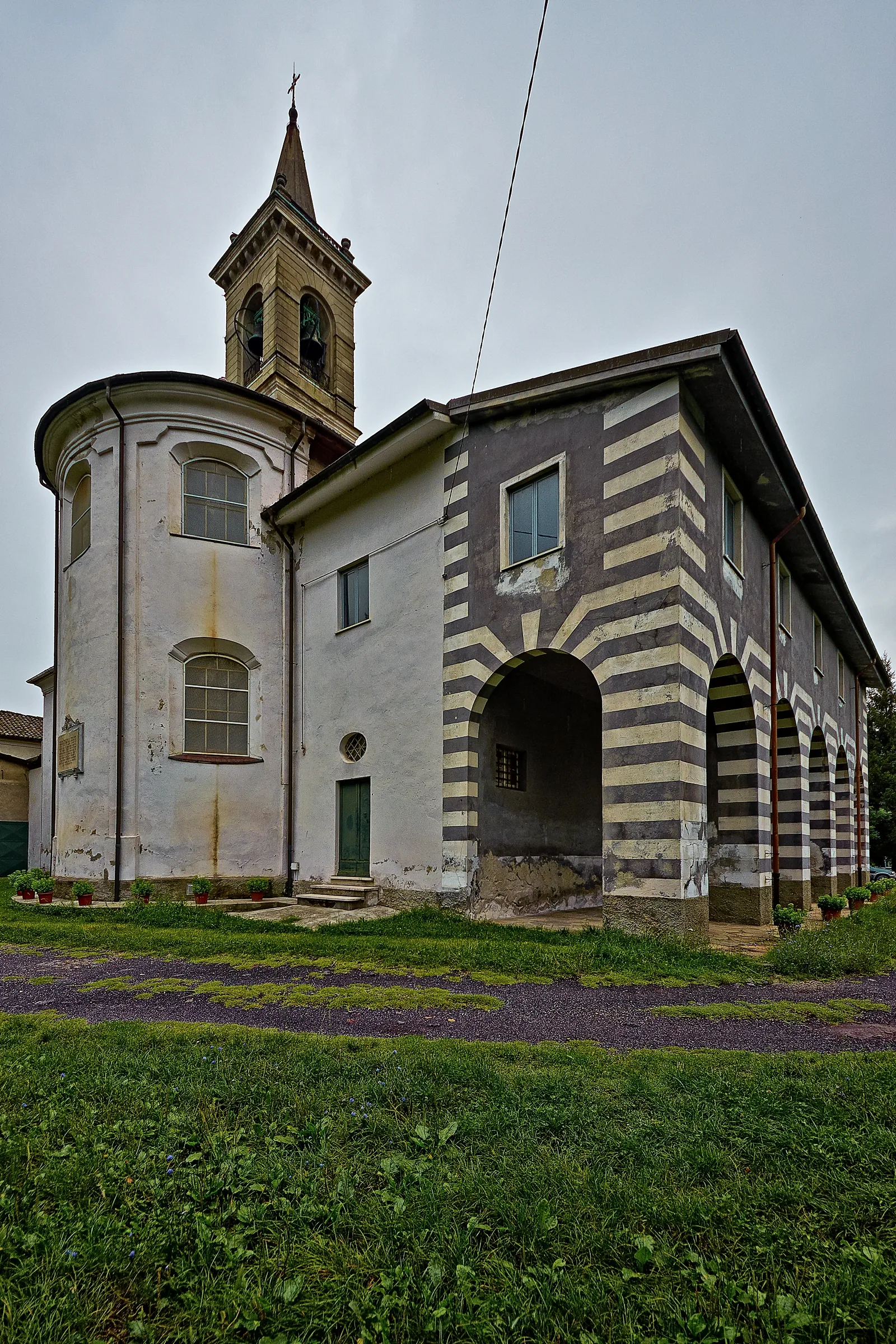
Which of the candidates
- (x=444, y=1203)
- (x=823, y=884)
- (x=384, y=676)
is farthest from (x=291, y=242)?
(x=444, y=1203)

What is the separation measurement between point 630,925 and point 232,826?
27.4ft

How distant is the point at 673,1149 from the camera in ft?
9.91

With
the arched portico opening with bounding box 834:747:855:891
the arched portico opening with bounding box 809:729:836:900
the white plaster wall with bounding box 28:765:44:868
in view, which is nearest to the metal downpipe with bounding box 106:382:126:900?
the white plaster wall with bounding box 28:765:44:868

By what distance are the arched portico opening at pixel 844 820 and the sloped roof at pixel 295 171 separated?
22.4 m

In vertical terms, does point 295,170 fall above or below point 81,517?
above

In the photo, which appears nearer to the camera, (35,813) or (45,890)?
(45,890)

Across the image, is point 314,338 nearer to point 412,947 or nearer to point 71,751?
point 71,751

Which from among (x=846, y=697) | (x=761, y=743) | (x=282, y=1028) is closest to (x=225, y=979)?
(x=282, y=1028)

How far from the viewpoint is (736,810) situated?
1132 centimetres

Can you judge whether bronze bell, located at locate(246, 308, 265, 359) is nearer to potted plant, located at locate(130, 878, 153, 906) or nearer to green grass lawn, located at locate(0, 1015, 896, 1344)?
potted plant, located at locate(130, 878, 153, 906)

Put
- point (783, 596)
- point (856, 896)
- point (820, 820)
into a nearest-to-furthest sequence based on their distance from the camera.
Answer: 1. point (856, 896)
2. point (783, 596)
3. point (820, 820)

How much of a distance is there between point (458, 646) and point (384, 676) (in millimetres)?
1999

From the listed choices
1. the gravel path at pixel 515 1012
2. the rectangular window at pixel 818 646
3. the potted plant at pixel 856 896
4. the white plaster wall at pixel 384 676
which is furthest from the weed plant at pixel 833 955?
the rectangular window at pixel 818 646

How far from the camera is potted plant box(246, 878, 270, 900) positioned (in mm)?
13953
